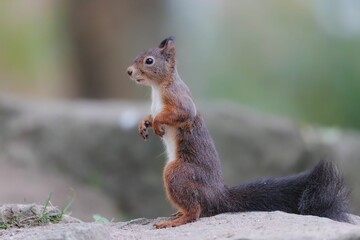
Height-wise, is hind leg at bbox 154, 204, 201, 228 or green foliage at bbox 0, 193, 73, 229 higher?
green foliage at bbox 0, 193, 73, 229

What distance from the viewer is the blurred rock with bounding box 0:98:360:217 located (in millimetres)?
10164

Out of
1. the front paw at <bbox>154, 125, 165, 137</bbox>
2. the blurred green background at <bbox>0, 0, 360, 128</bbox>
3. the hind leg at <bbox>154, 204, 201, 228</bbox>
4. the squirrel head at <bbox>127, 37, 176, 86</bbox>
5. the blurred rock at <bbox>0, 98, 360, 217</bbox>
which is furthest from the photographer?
the blurred green background at <bbox>0, 0, 360, 128</bbox>

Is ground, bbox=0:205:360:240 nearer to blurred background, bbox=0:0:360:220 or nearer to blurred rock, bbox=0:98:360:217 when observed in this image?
blurred background, bbox=0:0:360:220

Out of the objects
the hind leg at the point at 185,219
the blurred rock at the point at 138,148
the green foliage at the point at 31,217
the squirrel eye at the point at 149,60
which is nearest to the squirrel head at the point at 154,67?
the squirrel eye at the point at 149,60

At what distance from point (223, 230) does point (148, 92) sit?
9.41m

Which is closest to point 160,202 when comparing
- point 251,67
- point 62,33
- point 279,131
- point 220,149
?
point 220,149

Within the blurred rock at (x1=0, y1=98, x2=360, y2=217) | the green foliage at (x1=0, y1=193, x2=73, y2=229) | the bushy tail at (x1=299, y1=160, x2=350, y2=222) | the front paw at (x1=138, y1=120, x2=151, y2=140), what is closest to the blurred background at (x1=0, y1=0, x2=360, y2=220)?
the blurred rock at (x1=0, y1=98, x2=360, y2=217)

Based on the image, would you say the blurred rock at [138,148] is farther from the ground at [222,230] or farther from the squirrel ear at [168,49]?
the ground at [222,230]

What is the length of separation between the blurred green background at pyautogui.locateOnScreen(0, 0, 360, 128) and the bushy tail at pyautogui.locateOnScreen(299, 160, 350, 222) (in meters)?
9.35

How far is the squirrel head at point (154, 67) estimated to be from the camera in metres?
5.33

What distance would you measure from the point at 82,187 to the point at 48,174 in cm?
47

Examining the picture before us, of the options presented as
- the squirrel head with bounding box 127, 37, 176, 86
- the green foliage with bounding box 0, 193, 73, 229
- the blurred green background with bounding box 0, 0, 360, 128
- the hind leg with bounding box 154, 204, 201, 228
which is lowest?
the hind leg with bounding box 154, 204, 201, 228

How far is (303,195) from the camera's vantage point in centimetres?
522

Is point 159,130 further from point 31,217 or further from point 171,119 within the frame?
point 31,217
